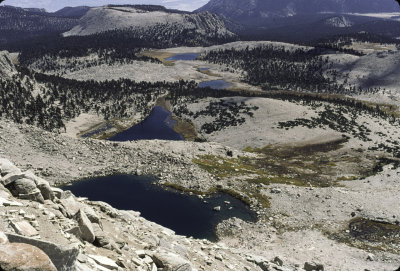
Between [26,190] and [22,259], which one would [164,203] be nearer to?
[26,190]

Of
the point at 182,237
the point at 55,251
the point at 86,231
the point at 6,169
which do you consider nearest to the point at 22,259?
the point at 55,251

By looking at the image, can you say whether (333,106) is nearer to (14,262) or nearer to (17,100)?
(17,100)

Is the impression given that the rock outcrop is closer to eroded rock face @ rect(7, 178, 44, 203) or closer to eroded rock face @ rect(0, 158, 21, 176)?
eroded rock face @ rect(7, 178, 44, 203)

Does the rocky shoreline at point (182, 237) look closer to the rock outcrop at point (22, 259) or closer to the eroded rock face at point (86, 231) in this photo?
the eroded rock face at point (86, 231)

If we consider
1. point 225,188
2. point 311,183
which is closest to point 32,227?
point 225,188

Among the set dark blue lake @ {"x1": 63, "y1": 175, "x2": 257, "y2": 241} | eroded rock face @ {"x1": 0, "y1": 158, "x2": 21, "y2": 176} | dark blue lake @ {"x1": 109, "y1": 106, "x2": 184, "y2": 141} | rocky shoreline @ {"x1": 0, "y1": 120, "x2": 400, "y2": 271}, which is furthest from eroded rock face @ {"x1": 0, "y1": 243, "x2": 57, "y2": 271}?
dark blue lake @ {"x1": 109, "y1": 106, "x2": 184, "y2": 141}
